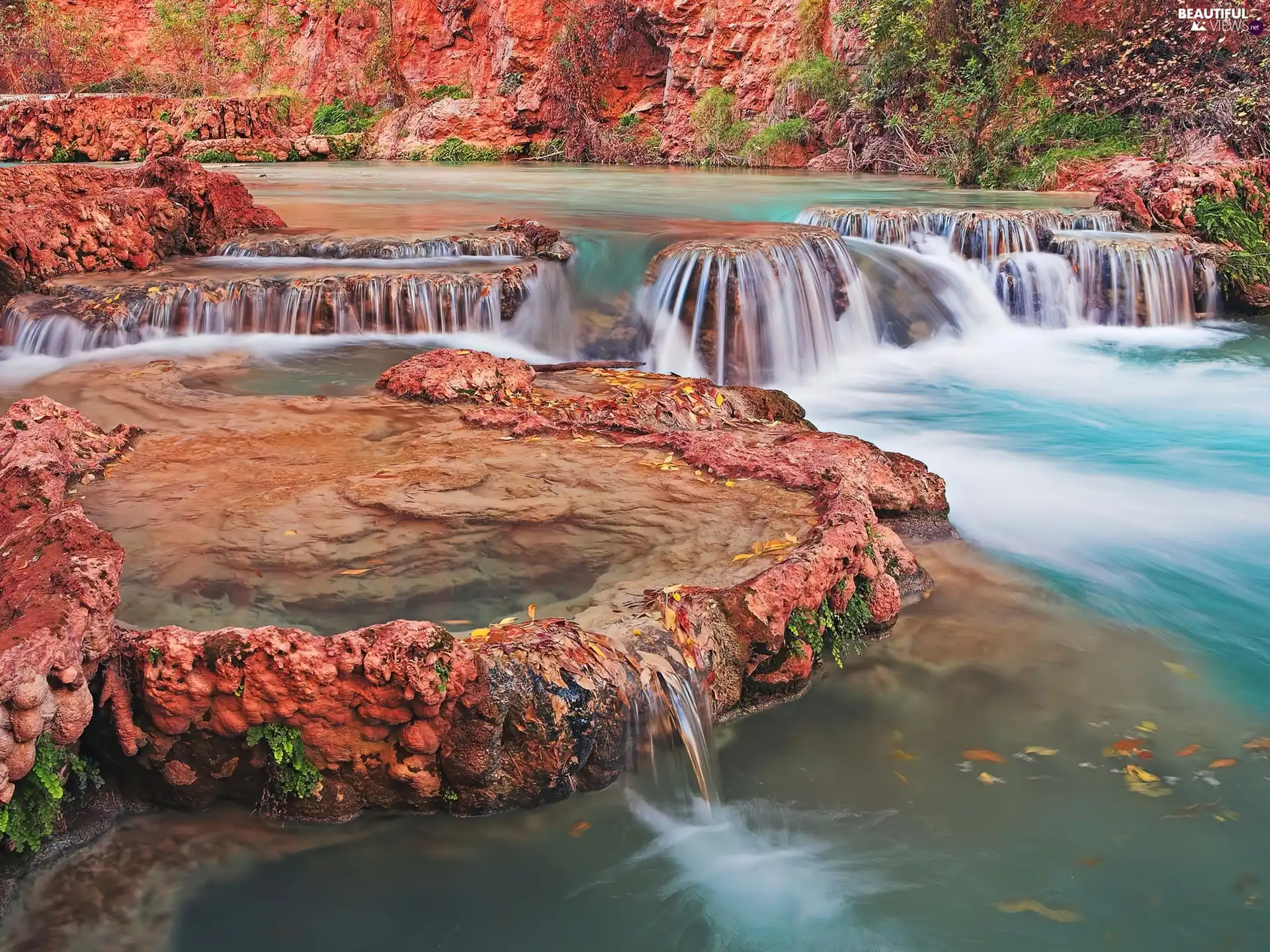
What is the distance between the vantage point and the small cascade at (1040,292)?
410 inches

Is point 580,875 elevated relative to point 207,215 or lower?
lower

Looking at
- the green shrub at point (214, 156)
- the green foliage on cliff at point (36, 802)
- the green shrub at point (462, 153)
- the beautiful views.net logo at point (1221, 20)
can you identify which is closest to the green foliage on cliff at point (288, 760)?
the green foliage on cliff at point (36, 802)

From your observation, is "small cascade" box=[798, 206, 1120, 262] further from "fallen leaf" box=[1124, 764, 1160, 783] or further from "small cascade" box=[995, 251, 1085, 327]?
"fallen leaf" box=[1124, 764, 1160, 783]

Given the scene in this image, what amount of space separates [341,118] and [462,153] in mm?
8800

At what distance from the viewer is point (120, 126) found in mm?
27188

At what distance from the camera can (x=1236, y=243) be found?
11094 mm

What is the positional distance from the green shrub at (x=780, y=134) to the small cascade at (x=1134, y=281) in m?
13.4

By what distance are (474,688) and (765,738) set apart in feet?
3.69

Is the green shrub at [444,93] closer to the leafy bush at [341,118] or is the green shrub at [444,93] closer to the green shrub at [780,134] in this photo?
the leafy bush at [341,118]

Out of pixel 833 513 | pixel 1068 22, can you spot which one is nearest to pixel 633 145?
pixel 1068 22

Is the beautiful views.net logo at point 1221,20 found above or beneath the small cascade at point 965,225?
above

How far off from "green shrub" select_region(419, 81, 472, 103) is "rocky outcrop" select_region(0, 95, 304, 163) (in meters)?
5.93

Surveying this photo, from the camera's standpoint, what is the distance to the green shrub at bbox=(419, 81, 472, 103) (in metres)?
32.9

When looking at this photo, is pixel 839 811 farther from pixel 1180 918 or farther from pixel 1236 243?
pixel 1236 243
